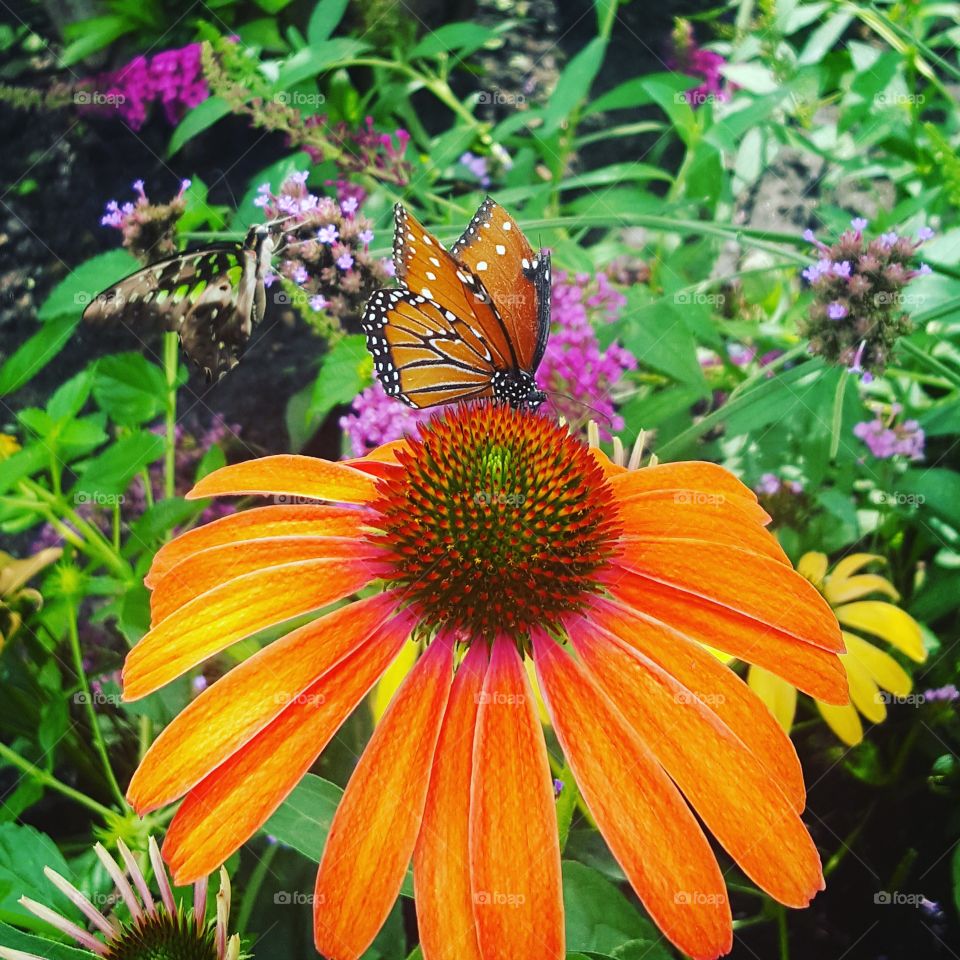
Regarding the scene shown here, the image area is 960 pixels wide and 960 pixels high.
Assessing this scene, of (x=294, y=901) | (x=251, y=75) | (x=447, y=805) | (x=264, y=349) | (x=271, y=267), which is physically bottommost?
(x=294, y=901)

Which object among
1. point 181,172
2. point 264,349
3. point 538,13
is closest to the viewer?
point 264,349

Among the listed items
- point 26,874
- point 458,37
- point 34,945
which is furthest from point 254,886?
point 458,37

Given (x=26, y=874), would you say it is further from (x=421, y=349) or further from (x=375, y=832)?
(x=421, y=349)

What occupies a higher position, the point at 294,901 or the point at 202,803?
the point at 202,803

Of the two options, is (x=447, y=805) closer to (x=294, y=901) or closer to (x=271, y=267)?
(x=294, y=901)

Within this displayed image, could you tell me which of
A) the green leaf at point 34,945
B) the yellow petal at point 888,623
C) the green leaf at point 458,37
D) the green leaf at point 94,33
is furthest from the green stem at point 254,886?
the green leaf at point 94,33

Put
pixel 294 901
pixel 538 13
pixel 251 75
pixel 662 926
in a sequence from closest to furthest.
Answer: pixel 662 926
pixel 294 901
pixel 251 75
pixel 538 13

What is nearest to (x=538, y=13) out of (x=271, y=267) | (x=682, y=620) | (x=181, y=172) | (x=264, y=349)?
(x=181, y=172)
